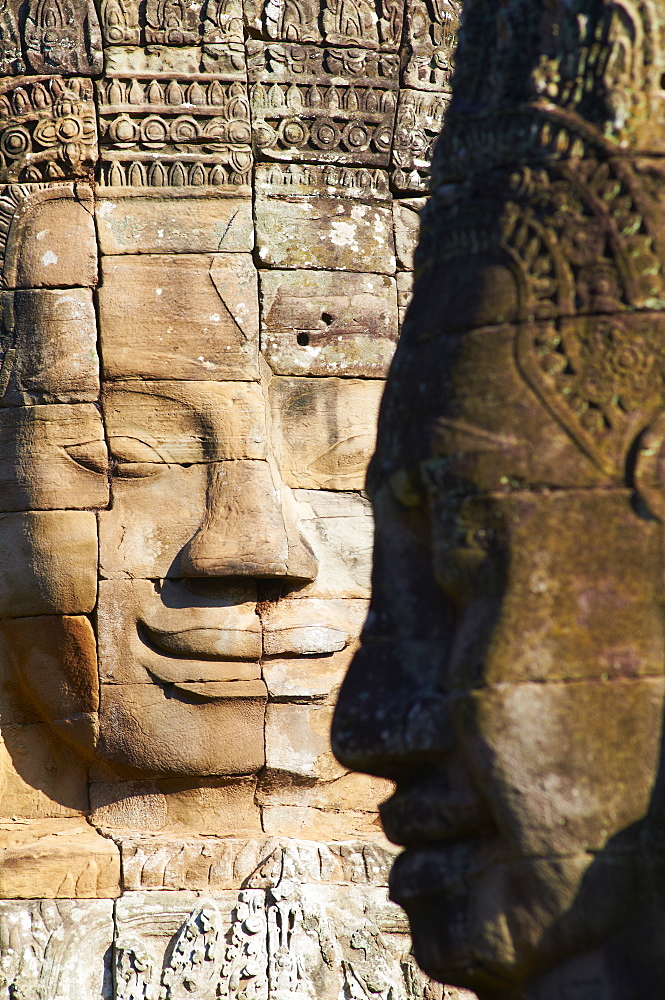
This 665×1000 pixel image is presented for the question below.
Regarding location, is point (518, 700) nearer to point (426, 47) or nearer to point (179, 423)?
point (179, 423)

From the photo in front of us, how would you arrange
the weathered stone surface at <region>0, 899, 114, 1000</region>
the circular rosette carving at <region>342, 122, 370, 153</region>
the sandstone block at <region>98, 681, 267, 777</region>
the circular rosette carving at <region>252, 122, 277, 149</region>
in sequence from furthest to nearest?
the circular rosette carving at <region>342, 122, 370, 153</region> < the circular rosette carving at <region>252, 122, 277, 149</region> < the sandstone block at <region>98, 681, 267, 777</region> < the weathered stone surface at <region>0, 899, 114, 1000</region>

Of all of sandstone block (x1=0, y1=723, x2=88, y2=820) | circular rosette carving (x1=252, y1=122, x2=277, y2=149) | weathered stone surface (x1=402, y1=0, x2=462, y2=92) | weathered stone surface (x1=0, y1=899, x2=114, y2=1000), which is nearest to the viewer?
weathered stone surface (x1=0, y1=899, x2=114, y2=1000)

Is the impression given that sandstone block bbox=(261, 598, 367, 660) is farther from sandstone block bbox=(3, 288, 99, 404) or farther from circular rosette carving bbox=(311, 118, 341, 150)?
circular rosette carving bbox=(311, 118, 341, 150)

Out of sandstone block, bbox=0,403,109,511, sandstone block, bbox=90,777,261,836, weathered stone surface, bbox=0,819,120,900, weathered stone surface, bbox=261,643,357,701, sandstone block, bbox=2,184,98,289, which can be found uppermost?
sandstone block, bbox=2,184,98,289

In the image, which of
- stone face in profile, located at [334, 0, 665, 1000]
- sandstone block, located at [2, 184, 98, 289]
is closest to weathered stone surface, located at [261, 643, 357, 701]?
sandstone block, located at [2, 184, 98, 289]

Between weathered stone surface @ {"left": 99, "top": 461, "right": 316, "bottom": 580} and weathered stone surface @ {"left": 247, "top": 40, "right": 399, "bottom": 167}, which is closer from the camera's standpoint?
weathered stone surface @ {"left": 99, "top": 461, "right": 316, "bottom": 580}

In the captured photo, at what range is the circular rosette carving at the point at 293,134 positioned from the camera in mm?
7480

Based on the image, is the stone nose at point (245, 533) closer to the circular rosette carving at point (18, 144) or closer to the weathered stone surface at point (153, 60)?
the circular rosette carving at point (18, 144)

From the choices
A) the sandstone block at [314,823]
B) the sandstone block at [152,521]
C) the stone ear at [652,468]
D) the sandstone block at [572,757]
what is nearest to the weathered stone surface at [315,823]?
the sandstone block at [314,823]

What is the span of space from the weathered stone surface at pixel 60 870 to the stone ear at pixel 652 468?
15.6 ft

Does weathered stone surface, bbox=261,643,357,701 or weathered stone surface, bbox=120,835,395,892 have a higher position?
weathered stone surface, bbox=261,643,357,701

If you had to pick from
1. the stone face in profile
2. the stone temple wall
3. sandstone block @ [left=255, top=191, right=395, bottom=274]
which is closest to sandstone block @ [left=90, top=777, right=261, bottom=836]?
the stone temple wall

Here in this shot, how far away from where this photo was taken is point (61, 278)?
7.22 metres

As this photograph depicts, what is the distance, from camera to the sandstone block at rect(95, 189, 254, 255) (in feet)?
23.9
